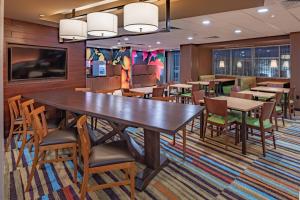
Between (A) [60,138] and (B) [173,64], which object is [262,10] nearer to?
(A) [60,138]

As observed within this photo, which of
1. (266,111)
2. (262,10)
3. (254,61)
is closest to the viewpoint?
(266,111)

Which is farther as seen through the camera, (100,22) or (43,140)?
(100,22)

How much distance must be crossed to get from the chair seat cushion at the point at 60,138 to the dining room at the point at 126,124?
11 mm

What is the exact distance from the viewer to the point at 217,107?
3.49 m

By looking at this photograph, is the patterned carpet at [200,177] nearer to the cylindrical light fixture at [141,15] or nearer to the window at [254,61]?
the cylindrical light fixture at [141,15]

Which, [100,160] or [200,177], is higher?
[100,160]

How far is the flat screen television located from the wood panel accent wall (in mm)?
93

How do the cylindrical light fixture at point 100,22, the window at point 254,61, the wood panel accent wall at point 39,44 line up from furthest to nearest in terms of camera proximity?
the window at point 254,61 < the wood panel accent wall at point 39,44 < the cylindrical light fixture at point 100,22

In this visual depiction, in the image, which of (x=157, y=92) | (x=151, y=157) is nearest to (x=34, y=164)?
(x=151, y=157)

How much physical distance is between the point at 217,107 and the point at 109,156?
2154 millimetres

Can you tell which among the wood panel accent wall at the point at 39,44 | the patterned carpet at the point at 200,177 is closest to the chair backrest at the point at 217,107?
the patterned carpet at the point at 200,177

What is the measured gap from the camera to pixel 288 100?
5.47 meters

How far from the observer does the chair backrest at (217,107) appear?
133 inches

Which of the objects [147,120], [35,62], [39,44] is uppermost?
[39,44]
